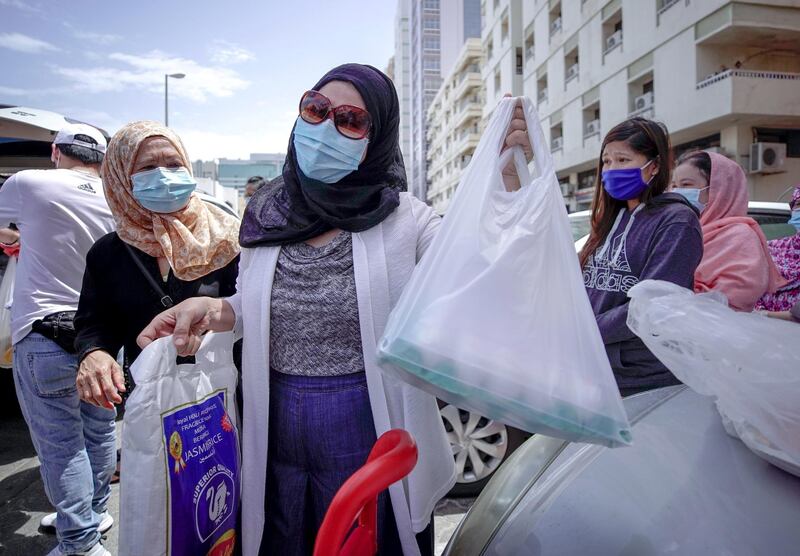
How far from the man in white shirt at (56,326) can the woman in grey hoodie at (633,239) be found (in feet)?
7.48

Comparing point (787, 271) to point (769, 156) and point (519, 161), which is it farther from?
point (769, 156)

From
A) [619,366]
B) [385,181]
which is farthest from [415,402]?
[619,366]

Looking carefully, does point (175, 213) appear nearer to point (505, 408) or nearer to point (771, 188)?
point (505, 408)

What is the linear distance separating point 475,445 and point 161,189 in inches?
84.3

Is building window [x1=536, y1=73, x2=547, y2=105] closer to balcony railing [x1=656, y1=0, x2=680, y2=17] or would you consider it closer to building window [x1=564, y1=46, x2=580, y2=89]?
building window [x1=564, y1=46, x2=580, y2=89]

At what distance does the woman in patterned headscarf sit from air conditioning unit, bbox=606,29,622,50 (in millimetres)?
18845

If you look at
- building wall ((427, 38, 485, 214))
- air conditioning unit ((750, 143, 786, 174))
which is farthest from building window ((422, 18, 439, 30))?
air conditioning unit ((750, 143, 786, 174))

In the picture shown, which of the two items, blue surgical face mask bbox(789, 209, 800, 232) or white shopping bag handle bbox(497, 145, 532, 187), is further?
blue surgical face mask bbox(789, 209, 800, 232)

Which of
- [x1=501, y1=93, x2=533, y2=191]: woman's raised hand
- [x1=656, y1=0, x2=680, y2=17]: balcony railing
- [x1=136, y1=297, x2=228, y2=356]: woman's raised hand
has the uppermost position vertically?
[x1=656, y1=0, x2=680, y2=17]: balcony railing

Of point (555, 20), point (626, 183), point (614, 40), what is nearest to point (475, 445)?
point (626, 183)

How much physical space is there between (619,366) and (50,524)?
2.96m

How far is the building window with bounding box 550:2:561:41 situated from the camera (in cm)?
2167

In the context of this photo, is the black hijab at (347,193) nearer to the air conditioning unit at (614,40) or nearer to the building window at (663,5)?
the building window at (663,5)

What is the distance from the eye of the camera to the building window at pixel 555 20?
71.1ft
